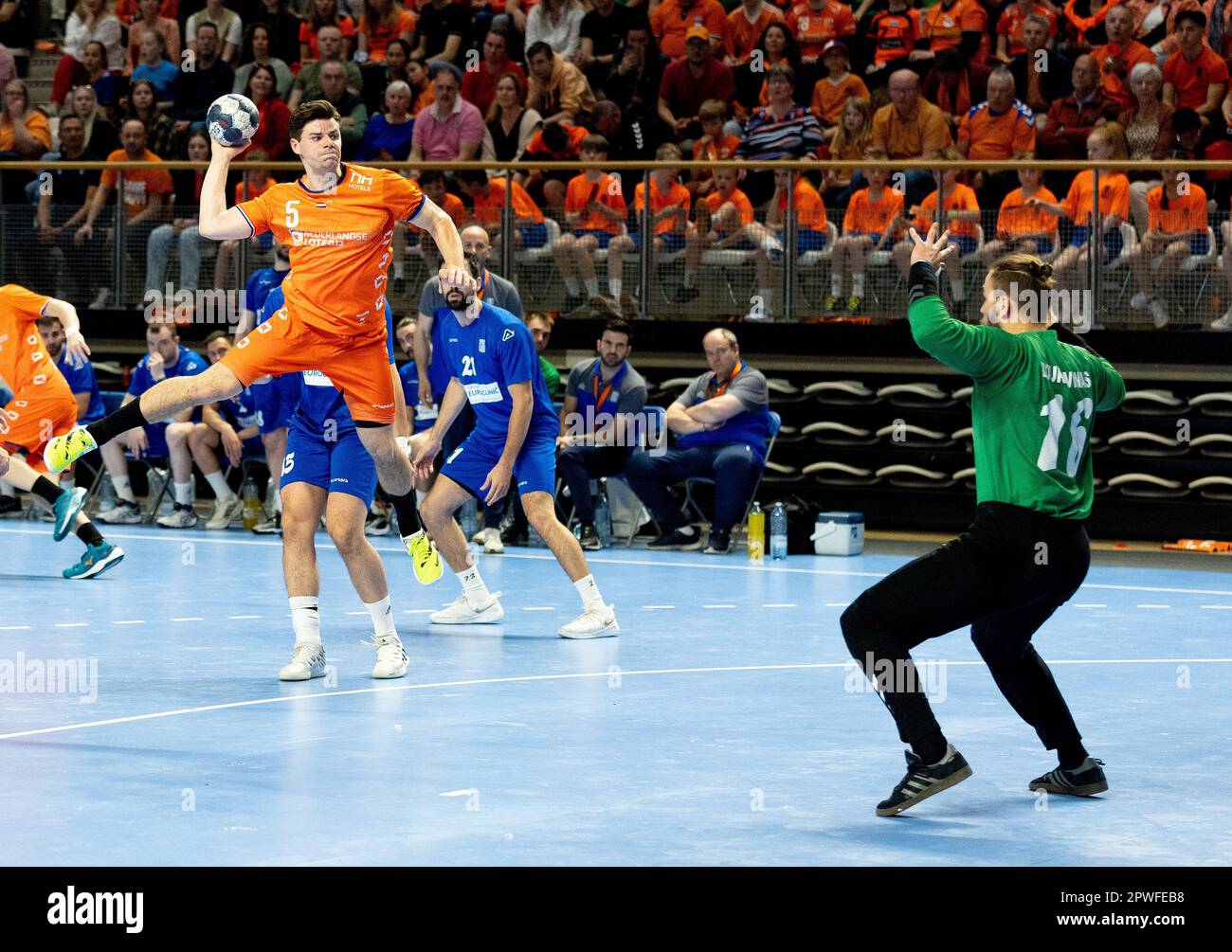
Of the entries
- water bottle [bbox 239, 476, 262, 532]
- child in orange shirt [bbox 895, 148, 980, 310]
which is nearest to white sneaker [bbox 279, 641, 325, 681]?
water bottle [bbox 239, 476, 262, 532]

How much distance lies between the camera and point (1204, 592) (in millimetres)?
13258

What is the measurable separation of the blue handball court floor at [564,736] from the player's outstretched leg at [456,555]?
20 cm

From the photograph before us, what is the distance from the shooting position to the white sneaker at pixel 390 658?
9.23m

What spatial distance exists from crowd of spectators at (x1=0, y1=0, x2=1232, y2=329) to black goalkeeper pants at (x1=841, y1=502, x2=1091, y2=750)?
9.13 metres

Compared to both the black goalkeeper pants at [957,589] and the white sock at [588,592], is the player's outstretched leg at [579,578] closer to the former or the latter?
the white sock at [588,592]

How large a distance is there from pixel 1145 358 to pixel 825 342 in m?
2.75

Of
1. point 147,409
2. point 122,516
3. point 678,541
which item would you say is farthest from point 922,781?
point 122,516

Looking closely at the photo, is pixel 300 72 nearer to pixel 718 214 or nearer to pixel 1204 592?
pixel 718 214

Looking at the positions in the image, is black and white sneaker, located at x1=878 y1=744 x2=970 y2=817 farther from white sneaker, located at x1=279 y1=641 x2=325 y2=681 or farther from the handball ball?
the handball ball

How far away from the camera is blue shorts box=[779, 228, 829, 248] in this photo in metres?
16.3

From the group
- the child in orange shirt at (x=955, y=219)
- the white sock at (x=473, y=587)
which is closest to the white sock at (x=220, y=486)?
the white sock at (x=473, y=587)

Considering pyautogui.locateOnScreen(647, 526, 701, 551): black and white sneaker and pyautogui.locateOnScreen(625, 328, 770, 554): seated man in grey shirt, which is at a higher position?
pyautogui.locateOnScreen(625, 328, 770, 554): seated man in grey shirt

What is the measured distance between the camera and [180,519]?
1692 centimetres
